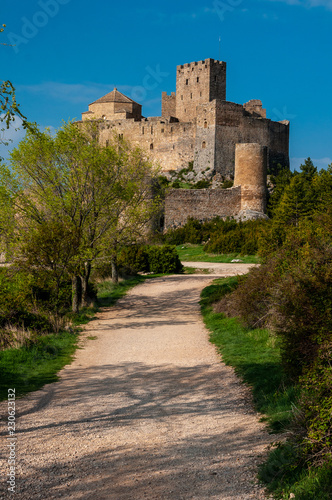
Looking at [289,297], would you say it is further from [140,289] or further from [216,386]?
[140,289]

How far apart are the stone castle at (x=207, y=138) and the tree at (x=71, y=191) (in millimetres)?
25935

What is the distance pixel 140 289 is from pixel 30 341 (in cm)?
976

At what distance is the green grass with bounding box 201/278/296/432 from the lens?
6.26 meters

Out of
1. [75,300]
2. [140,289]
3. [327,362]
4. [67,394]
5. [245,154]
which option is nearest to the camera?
[327,362]

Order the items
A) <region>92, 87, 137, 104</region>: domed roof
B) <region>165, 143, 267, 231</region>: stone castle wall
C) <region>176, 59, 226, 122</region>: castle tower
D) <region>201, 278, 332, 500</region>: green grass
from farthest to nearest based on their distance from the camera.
A: <region>92, 87, 137, 104</region>: domed roof, <region>176, 59, 226, 122</region>: castle tower, <region>165, 143, 267, 231</region>: stone castle wall, <region>201, 278, 332, 500</region>: green grass

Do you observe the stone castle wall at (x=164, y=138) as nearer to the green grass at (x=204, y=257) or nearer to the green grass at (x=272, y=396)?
the green grass at (x=204, y=257)

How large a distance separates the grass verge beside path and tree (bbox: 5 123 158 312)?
3.11 m

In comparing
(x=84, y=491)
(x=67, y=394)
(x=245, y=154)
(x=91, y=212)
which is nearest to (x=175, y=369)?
(x=67, y=394)

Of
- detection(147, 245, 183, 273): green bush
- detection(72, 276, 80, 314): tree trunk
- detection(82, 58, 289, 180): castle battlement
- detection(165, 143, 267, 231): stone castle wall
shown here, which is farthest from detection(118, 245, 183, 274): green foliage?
detection(82, 58, 289, 180): castle battlement

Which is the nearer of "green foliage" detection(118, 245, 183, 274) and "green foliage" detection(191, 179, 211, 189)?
"green foliage" detection(118, 245, 183, 274)

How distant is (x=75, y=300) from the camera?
15273 millimetres

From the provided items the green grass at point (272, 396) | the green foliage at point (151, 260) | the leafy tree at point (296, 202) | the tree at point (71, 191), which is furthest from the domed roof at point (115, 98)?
the green grass at point (272, 396)

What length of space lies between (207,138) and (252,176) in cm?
1039

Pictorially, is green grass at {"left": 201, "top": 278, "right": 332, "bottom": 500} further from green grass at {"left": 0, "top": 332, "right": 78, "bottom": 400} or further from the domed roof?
the domed roof
